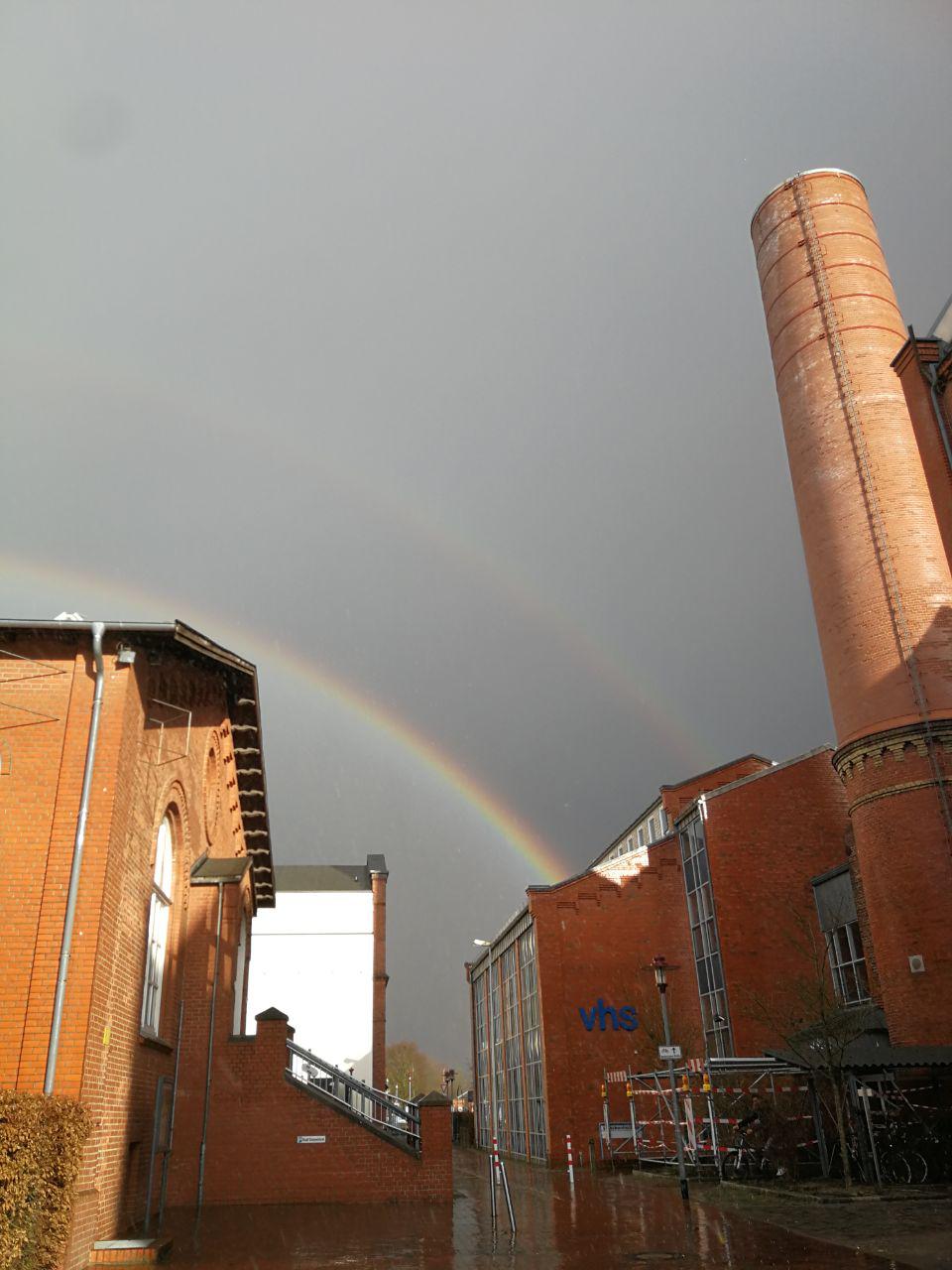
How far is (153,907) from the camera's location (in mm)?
15961

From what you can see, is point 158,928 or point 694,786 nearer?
point 158,928

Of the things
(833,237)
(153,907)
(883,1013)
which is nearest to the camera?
(153,907)

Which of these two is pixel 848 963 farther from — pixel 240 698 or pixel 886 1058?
pixel 240 698

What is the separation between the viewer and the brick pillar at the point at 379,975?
46.7 metres

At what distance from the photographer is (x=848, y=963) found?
95.5ft

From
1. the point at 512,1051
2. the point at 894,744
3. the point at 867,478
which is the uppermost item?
the point at 867,478

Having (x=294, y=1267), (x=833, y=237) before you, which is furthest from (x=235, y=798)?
(x=833, y=237)

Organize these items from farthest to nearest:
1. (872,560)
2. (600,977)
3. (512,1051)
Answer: (512,1051)
(600,977)
(872,560)

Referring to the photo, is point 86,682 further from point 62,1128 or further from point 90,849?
point 62,1128

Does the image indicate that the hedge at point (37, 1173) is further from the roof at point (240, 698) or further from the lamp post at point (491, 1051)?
the lamp post at point (491, 1051)

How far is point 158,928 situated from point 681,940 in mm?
22812

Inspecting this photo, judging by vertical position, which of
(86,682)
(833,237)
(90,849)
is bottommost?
(90,849)

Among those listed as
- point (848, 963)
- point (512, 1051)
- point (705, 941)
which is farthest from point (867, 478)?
point (512, 1051)

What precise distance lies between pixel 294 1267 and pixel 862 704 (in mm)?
19665
